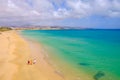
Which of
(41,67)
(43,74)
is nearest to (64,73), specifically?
(43,74)

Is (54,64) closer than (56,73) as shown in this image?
No

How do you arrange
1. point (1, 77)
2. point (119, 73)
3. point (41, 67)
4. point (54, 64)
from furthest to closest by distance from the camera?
1. point (54, 64)
2. point (41, 67)
3. point (119, 73)
4. point (1, 77)

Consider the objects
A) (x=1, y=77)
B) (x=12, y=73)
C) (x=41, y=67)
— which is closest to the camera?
(x=1, y=77)

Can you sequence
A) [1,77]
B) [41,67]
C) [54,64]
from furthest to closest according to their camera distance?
1. [54,64]
2. [41,67]
3. [1,77]

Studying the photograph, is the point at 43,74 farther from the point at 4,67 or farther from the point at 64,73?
the point at 4,67

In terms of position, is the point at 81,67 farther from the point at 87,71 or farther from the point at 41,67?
the point at 41,67

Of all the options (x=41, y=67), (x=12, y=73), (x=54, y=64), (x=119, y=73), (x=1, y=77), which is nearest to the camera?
(x=1, y=77)

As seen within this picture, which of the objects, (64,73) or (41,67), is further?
(41,67)

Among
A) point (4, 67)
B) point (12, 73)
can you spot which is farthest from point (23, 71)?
point (4, 67)
